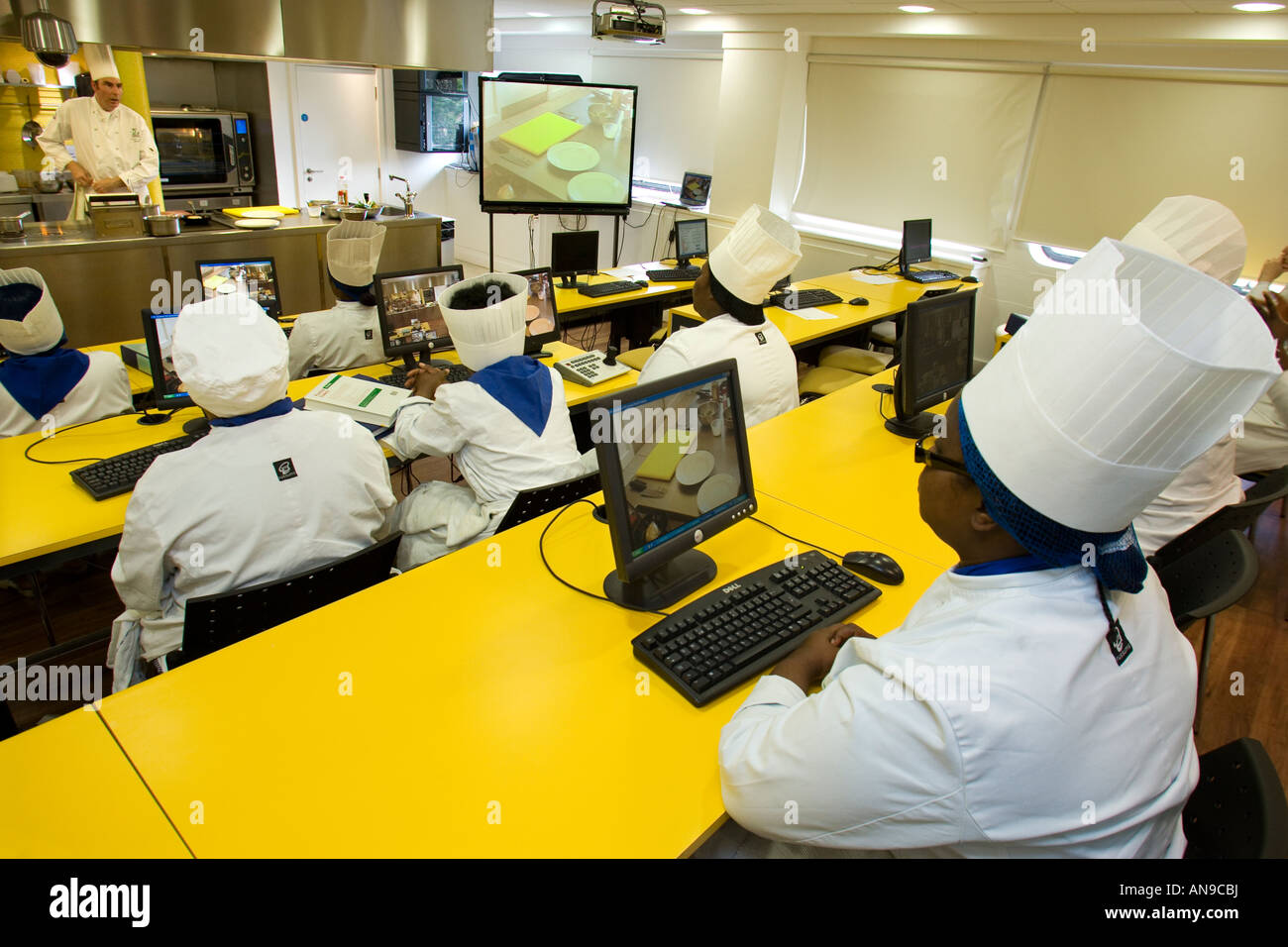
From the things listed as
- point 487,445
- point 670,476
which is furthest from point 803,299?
point 670,476

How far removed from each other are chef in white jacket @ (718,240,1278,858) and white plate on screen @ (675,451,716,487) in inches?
24.0

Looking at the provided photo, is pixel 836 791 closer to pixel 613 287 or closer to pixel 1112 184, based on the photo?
pixel 613 287

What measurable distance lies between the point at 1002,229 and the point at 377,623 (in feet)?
19.1

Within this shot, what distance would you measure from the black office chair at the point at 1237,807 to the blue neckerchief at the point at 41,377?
133 inches

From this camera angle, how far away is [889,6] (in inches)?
198

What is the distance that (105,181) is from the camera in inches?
207

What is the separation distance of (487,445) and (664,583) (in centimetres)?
86

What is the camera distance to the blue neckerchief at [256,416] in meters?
1.76

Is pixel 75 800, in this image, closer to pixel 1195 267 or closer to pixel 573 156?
pixel 1195 267

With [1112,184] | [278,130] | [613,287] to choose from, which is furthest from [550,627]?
[278,130]

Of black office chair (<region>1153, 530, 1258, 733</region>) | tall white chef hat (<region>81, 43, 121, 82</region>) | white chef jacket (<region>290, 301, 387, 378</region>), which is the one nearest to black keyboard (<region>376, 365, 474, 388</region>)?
white chef jacket (<region>290, 301, 387, 378</region>)

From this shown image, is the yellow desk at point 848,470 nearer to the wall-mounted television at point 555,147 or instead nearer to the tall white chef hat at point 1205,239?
the tall white chef hat at point 1205,239
